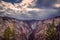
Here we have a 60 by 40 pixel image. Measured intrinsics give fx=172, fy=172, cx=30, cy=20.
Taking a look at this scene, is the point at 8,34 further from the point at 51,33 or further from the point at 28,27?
the point at 51,33

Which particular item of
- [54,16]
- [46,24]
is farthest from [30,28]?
[54,16]

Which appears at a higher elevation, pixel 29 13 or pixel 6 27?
pixel 29 13

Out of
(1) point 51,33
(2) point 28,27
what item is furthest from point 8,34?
(1) point 51,33

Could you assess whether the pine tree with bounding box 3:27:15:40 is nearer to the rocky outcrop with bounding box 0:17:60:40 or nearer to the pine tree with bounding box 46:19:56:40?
the rocky outcrop with bounding box 0:17:60:40

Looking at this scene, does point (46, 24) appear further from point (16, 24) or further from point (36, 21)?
point (16, 24)

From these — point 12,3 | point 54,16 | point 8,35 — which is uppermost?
point 12,3

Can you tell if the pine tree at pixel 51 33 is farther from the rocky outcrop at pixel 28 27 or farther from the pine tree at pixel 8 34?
the pine tree at pixel 8 34

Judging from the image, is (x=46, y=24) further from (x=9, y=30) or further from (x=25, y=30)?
(x=9, y=30)

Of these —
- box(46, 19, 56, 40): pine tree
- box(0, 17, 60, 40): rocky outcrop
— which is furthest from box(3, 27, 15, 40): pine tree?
box(46, 19, 56, 40): pine tree

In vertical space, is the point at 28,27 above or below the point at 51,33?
above

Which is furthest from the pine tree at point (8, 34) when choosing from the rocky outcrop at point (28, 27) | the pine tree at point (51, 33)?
the pine tree at point (51, 33)
